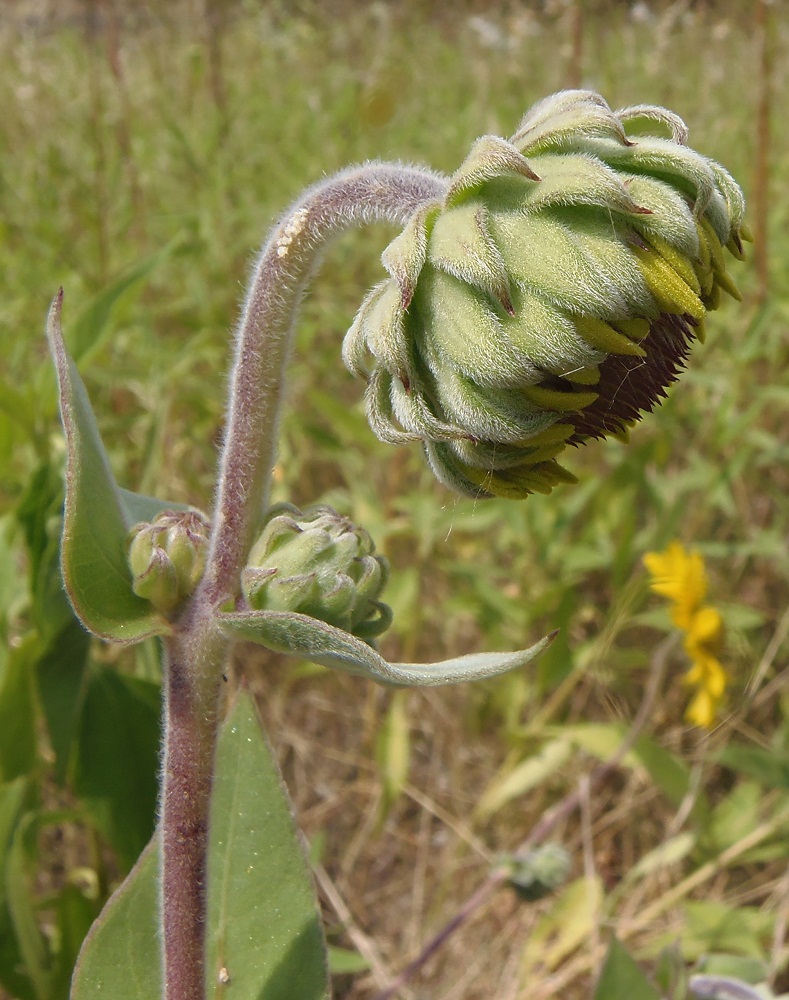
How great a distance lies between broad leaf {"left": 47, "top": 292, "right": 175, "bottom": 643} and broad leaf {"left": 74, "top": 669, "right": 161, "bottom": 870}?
30.6 inches

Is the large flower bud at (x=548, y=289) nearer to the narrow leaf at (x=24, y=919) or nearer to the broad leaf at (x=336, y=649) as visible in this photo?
the broad leaf at (x=336, y=649)

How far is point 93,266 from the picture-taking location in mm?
3959

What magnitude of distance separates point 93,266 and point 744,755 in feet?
9.98

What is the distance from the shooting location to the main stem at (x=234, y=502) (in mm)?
1276

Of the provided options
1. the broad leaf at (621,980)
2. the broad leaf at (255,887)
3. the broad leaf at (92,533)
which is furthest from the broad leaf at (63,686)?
the broad leaf at (621,980)

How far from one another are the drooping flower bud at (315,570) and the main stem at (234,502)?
0.05m

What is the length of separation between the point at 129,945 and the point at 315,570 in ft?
2.13

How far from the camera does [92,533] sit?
51.0 inches

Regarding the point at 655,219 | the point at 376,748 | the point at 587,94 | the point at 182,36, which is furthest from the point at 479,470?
the point at 182,36

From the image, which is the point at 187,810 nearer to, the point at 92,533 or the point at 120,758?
the point at 92,533

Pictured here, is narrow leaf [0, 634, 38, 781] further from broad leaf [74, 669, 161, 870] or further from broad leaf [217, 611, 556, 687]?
broad leaf [217, 611, 556, 687]

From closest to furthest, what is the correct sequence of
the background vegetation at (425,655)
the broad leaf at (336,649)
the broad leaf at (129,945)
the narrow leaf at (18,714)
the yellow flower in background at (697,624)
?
the broad leaf at (336,649), the broad leaf at (129,945), the narrow leaf at (18,714), the background vegetation at (425,655), the yellow flower in background at (697,624)

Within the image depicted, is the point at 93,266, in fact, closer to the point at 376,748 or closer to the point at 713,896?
the point at 376,748

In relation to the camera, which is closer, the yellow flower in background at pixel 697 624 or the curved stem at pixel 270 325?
the curved stem at pixel 270 325
